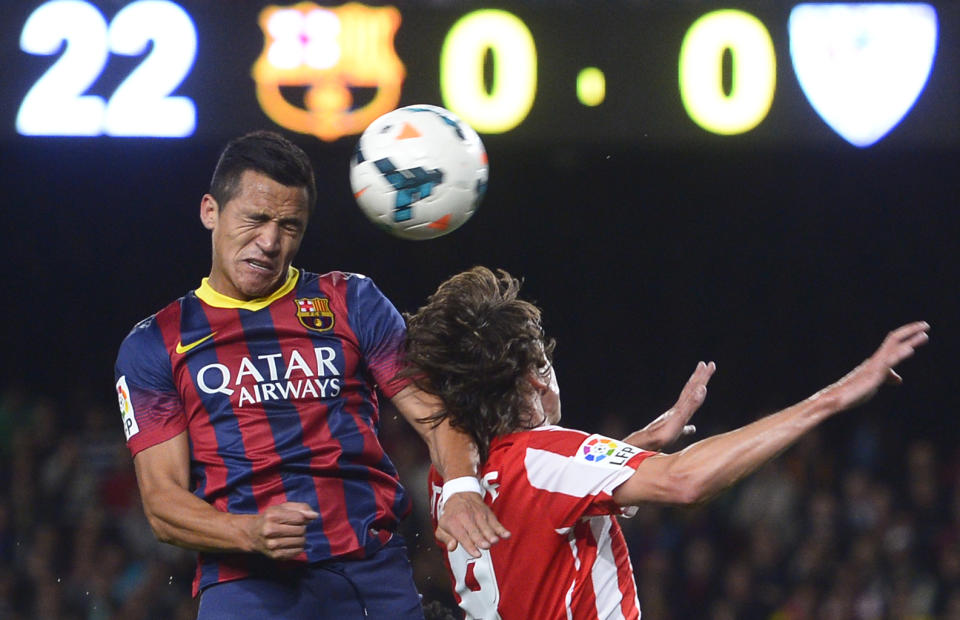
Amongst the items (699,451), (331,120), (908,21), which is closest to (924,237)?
(908,21)

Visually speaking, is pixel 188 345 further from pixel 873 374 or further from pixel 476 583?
pixel 873 374

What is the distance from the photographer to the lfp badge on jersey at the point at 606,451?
2.73 m

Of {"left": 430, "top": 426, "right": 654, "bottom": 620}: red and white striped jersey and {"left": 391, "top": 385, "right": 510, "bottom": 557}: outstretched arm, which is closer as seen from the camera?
{"left": 391, "top": 385, "right": 510, "bottom": 557}: outstretched arm

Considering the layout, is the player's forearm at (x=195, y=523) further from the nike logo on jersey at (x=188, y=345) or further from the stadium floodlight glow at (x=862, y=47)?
the stadium floodlight glow at (x=862, y=47)

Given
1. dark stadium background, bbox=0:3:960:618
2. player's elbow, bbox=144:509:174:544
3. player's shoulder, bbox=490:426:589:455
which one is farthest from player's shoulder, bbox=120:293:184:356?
dark stadium background, bbox=0:3:960:618

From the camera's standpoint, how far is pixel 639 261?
958 cm

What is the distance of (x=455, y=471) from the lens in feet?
9.40

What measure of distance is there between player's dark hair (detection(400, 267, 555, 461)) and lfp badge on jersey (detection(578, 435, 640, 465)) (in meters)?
0.23

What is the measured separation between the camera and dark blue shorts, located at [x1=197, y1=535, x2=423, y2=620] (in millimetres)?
2963

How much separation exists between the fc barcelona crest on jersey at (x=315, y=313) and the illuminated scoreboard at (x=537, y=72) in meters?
3.01

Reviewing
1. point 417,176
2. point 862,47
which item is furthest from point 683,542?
point 417,176

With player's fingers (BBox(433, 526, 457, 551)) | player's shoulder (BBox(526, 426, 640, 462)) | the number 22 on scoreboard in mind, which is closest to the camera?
player's fingers (BBox(433, 526, 457, 551))

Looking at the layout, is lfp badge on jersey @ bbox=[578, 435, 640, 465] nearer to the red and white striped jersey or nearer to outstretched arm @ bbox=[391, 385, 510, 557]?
the red and white striped jersey

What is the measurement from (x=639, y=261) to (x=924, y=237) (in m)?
2.06
